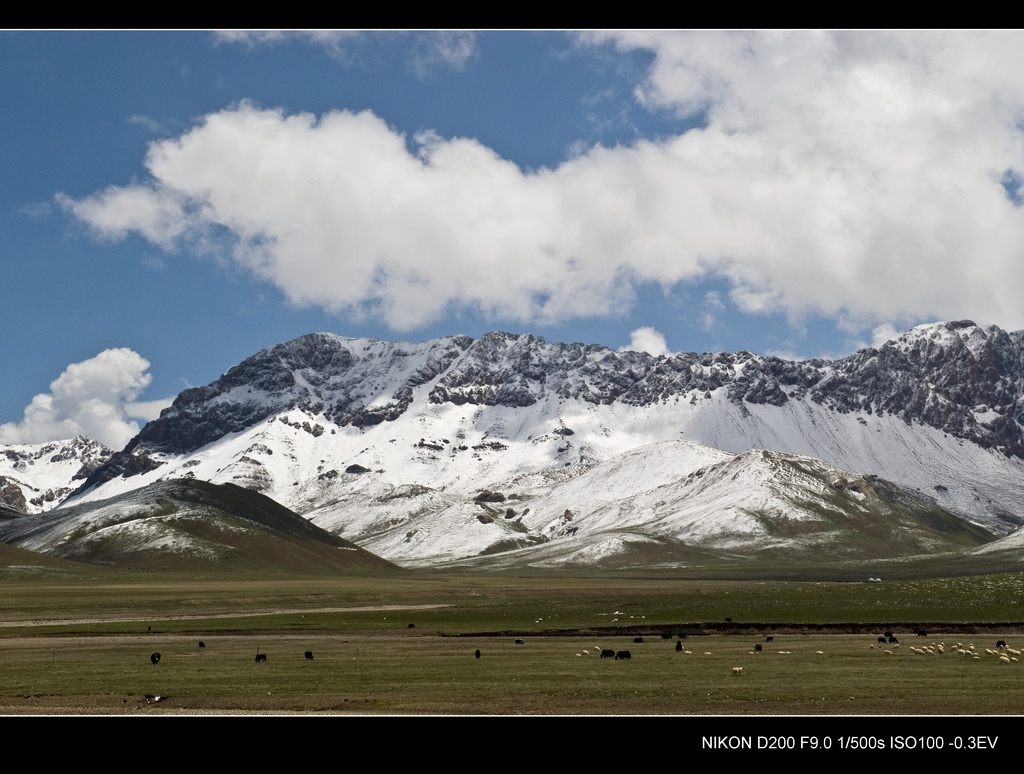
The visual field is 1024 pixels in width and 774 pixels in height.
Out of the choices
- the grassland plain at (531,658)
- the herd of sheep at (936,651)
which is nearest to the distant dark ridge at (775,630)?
the grassland plain at (531,658)

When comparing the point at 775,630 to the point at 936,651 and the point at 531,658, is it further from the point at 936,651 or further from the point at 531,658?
the point at 531,658

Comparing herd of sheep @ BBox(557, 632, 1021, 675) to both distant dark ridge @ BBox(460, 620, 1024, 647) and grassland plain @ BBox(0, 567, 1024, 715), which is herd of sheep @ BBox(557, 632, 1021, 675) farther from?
distant dark ridge @ BBox(460, 620, 1024, 647)

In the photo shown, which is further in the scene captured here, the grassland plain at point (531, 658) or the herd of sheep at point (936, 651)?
the herd of sheep at point (936, 651)

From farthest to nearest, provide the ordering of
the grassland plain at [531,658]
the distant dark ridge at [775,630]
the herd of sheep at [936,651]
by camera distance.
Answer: the distant dark ridge at [775,630] < the herd of sheep at [936,651] < the grassland plain at [531,658]

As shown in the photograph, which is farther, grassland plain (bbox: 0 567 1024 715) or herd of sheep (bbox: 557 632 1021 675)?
herd of sheep (bbox: 557 632 1021 675)

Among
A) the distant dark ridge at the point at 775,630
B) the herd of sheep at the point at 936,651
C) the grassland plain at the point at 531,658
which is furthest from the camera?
the distant dark ridge at the point at 775,630

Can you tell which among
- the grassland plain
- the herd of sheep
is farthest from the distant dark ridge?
the herd of sheep

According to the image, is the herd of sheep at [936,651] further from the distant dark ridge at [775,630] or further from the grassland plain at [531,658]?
the distant dark ridge at [775,630]

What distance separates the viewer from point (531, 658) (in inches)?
2712

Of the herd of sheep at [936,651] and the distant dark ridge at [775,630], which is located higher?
the herd of sheep at [936,651]

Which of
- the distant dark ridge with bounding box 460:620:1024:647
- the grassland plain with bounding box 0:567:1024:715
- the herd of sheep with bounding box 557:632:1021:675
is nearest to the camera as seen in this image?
the grassland plain with bounding box 0:567:1024:715

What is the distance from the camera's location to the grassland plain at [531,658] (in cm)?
4503

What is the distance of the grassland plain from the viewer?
1773 inches
